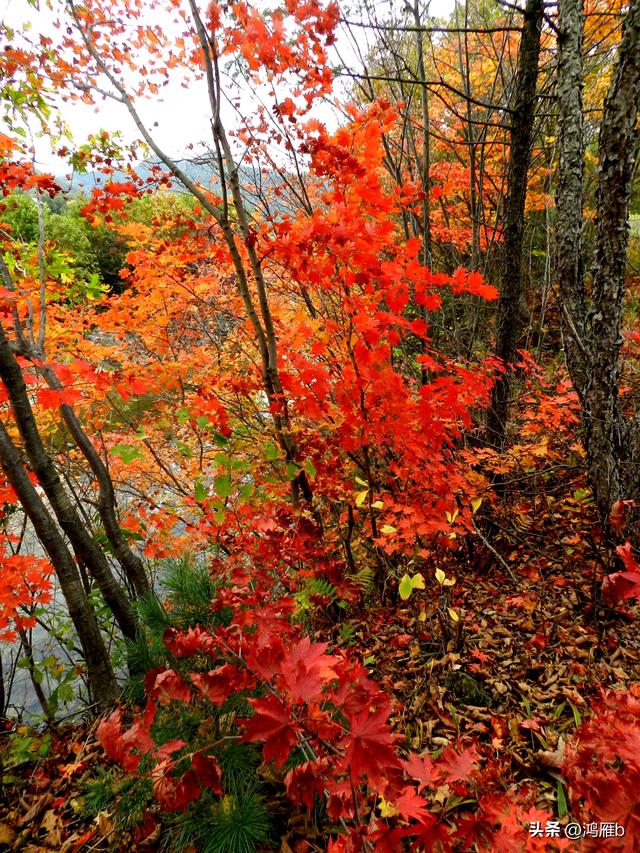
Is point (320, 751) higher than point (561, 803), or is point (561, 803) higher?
point (320, 751)

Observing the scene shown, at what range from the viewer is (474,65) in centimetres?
837

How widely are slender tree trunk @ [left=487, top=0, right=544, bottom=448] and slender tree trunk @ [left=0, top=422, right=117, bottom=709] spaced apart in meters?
3.92

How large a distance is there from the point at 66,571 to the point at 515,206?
4653 mm

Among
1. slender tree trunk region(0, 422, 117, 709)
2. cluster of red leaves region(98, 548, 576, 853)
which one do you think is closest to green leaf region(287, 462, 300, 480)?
cluster of red leaves region(98, 548, 576, 853)

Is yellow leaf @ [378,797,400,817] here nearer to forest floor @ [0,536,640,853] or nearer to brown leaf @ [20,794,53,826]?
forest floor @ [0,536,640,853]

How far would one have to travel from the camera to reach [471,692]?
3.07 meters

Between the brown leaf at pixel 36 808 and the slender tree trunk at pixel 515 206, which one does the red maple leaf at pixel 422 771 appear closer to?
the brown leaf at pixel 36 808

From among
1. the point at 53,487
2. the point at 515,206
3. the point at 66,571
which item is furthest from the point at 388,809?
the point at 515,206

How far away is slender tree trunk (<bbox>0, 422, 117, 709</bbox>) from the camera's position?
281cm

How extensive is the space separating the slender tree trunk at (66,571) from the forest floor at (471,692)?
0.43 metres

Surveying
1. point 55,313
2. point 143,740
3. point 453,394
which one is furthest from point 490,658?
point 55,313

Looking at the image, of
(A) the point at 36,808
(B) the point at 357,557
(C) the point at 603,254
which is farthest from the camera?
(B) the point at 357,557

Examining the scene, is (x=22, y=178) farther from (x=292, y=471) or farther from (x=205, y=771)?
(x=205, y=771)

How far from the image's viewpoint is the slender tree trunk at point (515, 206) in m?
3.26
